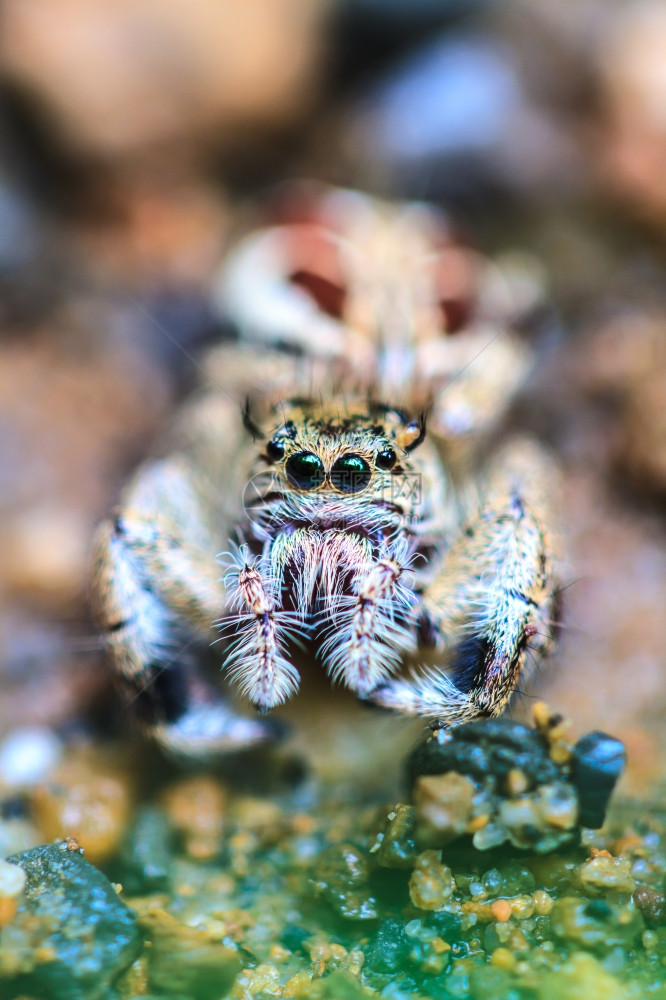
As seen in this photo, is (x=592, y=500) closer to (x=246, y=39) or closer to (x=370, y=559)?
(x=370, y=559)

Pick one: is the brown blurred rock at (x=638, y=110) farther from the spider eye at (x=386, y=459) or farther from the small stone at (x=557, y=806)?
the small stone at (x=557, y=806)

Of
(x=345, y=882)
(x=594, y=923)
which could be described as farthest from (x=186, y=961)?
(x=594, y=923)

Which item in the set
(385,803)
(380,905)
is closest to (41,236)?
(385,803)

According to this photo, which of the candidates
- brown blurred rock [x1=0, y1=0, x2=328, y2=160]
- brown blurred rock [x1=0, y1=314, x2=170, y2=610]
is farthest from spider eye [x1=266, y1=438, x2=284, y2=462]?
brown blurred rock [x1=0, y1=0, x2=328, y2=160]

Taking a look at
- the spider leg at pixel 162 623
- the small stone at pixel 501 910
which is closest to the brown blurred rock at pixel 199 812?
the spider leg at pixel 162 623

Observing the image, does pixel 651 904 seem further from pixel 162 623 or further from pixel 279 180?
pixel 279 180

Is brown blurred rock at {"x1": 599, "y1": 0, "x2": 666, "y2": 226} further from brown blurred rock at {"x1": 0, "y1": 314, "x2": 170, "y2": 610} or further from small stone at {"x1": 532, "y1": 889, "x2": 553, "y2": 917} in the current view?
small stone at {"x1": 532, "y1": 889, "x2": 553, "y2": 917}
